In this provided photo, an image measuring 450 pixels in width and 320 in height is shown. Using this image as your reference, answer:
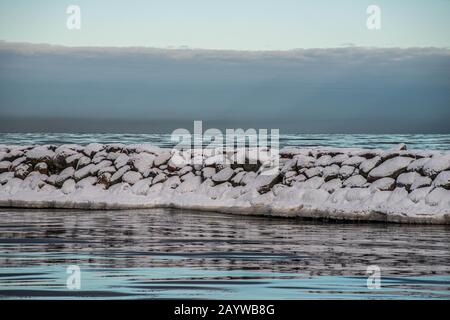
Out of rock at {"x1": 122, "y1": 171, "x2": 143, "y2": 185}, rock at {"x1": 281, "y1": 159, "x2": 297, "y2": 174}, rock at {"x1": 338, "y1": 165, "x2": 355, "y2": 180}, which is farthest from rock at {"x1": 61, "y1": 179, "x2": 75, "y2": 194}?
rock at {"x1": 338, "y1": 165, "x2": 355, "y2": 180}

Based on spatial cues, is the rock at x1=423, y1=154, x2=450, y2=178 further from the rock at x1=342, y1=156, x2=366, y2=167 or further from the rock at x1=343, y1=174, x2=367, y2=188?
the rock at x1=342, y1=156, x2=366, y2=167

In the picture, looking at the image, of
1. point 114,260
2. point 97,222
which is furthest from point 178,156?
point 114,260

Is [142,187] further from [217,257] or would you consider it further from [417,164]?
[217,257]

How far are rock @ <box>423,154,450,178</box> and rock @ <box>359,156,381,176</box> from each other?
3.20 feet

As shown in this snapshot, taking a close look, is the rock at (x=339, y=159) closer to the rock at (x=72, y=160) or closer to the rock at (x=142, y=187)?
the rock at (x=142, y=187)

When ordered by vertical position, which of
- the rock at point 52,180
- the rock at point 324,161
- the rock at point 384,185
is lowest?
the rock at point 52,180

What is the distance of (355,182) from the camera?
17.2 meters

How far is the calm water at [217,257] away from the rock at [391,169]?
4.98 feet

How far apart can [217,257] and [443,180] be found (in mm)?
5892

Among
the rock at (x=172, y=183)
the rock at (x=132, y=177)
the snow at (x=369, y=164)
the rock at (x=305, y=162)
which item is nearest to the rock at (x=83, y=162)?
the rock at (x=132, y=177)

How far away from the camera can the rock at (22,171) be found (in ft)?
68.5

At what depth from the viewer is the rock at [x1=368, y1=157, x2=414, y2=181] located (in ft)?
55.6
